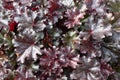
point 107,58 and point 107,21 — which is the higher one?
point 107,21

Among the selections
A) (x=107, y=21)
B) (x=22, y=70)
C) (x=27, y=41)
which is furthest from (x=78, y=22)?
(x=22, y=70)

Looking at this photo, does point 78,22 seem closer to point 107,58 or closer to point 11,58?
point 107,58

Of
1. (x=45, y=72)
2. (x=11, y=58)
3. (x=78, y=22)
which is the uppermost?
(x=78, y=22)

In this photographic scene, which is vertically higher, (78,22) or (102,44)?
(78,22)

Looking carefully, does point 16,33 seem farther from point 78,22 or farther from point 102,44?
point 102,44

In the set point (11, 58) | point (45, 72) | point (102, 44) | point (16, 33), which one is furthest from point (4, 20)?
point (102, 44)

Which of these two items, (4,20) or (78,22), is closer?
(78,22)
